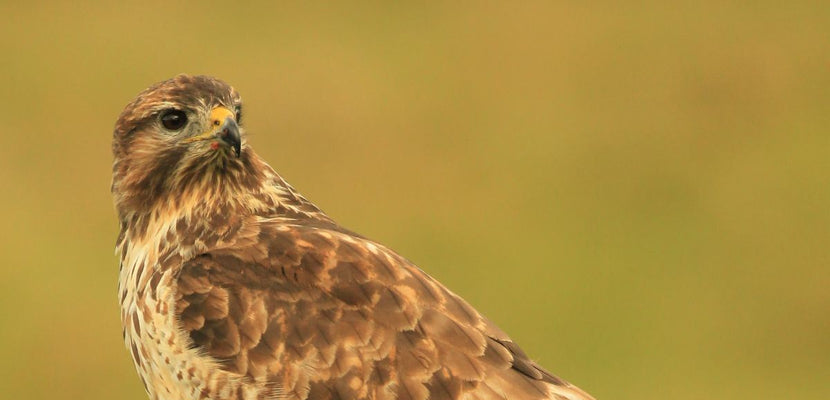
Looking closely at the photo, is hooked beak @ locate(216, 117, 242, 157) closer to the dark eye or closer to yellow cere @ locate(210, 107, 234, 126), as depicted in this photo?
yellow cere @ locate(210, 107, 234, 126)

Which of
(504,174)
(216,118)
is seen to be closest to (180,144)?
(216,118)

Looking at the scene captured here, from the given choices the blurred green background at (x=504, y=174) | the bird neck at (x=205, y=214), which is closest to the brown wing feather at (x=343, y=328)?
the bird neck at (x=205, y=214)

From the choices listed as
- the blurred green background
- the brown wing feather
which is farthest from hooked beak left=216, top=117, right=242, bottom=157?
the blurred green background

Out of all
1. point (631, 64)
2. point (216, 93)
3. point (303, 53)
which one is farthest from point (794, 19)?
point (216, 93)

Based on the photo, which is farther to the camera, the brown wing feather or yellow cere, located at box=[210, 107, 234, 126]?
yellow cere, located at box=[210, 107, 234, 126]

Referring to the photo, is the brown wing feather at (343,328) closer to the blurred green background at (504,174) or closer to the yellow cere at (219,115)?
the yellow cere at (219,115)

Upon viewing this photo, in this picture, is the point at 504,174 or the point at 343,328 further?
the point at 504,174

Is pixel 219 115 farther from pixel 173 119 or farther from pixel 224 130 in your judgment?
pixel 173 119

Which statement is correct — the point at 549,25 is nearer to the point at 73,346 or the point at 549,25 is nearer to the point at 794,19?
the point at 794,19

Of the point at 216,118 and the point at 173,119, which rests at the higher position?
the point at 216,118
